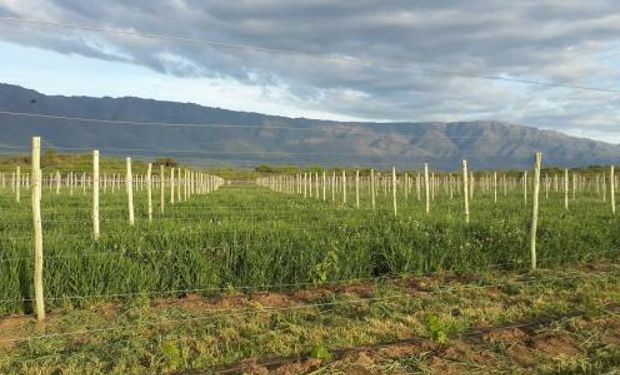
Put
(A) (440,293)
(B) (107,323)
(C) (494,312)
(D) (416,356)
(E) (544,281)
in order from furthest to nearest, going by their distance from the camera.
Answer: (E) (544,281), (A) (440,293), (C) (494,312), (B) (107,323), (D) (416,356)

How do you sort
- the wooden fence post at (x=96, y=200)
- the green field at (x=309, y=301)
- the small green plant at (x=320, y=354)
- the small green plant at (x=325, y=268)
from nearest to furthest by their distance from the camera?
the small green plant at (x=320, y=354)
the green field at (x=309, y=301)
the small green plant at (x=325, y=268)
the wooden fence post at (x=96, y=200)

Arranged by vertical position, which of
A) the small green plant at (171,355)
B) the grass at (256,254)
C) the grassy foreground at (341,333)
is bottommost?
the grassy foreground at (341,333)

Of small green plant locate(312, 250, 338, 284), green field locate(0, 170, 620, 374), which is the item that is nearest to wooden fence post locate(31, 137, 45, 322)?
green field locate(0, 170, 620, 374)

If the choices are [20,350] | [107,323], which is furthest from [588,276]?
[20,350]

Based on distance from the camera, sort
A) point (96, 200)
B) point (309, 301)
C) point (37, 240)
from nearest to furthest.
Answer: point (37, 240)
point (309, 301)
point (96, 200)

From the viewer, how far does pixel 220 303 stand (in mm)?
8523

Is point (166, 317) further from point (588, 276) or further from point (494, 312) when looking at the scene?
point (588, 276)

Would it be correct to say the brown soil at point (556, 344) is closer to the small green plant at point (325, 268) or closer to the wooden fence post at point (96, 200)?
the small green plant at point (325, 268)

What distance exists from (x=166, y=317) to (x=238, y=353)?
5.41ft

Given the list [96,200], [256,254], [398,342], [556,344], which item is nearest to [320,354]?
[398,342]

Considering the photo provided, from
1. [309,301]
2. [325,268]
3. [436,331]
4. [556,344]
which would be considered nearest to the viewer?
[436,331]

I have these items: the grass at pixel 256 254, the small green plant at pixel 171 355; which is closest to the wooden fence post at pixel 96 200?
the grass at pixel 256 254

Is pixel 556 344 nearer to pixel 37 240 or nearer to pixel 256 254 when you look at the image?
pixel 256 254

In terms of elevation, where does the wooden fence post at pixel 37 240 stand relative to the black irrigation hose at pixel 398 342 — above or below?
above
